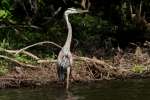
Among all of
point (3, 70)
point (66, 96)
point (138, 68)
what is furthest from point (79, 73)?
point (66, 96)

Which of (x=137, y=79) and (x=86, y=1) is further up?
(x=86, y=1)

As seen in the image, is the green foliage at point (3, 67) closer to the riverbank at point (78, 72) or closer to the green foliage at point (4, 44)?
the riverbank at point (78, 72)

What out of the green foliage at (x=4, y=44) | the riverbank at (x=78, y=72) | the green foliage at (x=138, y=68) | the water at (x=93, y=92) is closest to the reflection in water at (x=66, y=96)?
the water at (x=93, y=92)

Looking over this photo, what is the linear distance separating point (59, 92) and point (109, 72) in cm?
260

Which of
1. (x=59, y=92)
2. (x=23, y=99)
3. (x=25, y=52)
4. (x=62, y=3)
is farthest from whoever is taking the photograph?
(x=62, y=3)

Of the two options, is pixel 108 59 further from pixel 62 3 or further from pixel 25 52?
pixel 62 3

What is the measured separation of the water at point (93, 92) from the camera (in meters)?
13.3

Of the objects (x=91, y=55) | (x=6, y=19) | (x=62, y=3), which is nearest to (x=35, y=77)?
(x=91, y=55)

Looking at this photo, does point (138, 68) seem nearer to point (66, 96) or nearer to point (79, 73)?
point (79, 73)

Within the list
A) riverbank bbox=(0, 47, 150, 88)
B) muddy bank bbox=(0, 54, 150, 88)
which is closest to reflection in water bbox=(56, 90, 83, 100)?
riverbank bbox=(0, 47, 150, 88)

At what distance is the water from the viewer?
13312 millimetres

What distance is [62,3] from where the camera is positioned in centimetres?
2220

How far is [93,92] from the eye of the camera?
14.0 m

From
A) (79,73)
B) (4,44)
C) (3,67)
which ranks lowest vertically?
(79,73)
